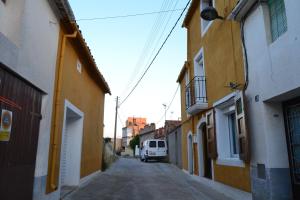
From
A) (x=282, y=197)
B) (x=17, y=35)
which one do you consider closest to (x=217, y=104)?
(x=282, y=197)

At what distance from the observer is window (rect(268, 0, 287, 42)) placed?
19.8 feet

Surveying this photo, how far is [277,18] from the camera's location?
6293mm

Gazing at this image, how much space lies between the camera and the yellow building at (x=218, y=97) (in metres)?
7.90

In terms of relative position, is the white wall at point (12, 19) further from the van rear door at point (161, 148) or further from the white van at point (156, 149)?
the van rear door at point (161, 148)

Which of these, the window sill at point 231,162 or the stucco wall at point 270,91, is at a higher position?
the stucco wall at point 270,91

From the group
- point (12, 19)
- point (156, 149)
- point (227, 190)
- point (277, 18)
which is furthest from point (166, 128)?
point (12, 19)

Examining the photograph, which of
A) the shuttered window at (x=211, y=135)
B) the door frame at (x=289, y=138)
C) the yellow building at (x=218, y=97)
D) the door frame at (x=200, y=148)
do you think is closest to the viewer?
the door frame at (x=289, y=138)

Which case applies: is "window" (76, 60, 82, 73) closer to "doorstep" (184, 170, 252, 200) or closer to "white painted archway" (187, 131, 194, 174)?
"doorstep" (184, 170, 252, 200)

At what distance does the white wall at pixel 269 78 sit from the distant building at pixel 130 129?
72.0 meters

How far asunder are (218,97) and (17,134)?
6.48 metres

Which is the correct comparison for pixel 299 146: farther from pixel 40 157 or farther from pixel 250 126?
pixel 40 157

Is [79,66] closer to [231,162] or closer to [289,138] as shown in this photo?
[231,162]

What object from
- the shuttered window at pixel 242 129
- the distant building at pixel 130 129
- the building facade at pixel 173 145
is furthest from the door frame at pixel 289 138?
the distant building at pixel 130 129

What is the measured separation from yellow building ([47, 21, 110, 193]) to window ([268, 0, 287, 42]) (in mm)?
5312
